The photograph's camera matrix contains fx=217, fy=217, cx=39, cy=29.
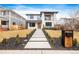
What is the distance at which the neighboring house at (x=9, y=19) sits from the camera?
6816mm

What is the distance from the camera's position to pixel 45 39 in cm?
697

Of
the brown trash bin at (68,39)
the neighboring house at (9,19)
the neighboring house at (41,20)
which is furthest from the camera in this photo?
the neighboring house at (41,20)

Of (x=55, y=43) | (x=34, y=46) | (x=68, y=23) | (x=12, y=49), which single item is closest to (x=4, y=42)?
(x=12, y=49)

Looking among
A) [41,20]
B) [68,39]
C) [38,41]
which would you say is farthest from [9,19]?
[68,39]

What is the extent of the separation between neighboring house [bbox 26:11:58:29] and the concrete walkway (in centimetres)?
20

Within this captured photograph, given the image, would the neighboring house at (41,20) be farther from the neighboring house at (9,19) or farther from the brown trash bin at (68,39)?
the brown trash bin at (68,39)

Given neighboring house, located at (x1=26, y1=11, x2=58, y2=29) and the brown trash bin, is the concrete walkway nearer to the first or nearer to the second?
neighboring house, located at (x1=26, y1=11, x2=58, y2=29)

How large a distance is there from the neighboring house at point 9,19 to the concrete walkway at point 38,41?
1.74 feet

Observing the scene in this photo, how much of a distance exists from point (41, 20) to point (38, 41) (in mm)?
699

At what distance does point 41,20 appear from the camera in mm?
7078

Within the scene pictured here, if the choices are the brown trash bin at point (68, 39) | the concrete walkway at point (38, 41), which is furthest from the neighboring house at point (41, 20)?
the brown trash bin at point (68, 39)

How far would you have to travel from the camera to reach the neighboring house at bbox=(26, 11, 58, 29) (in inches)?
274

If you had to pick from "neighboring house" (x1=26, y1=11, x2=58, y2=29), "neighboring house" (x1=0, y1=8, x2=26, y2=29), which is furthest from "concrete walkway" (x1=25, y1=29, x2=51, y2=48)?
"neighboring house" (x1=0, y1=8, x2=26, y2=29)
